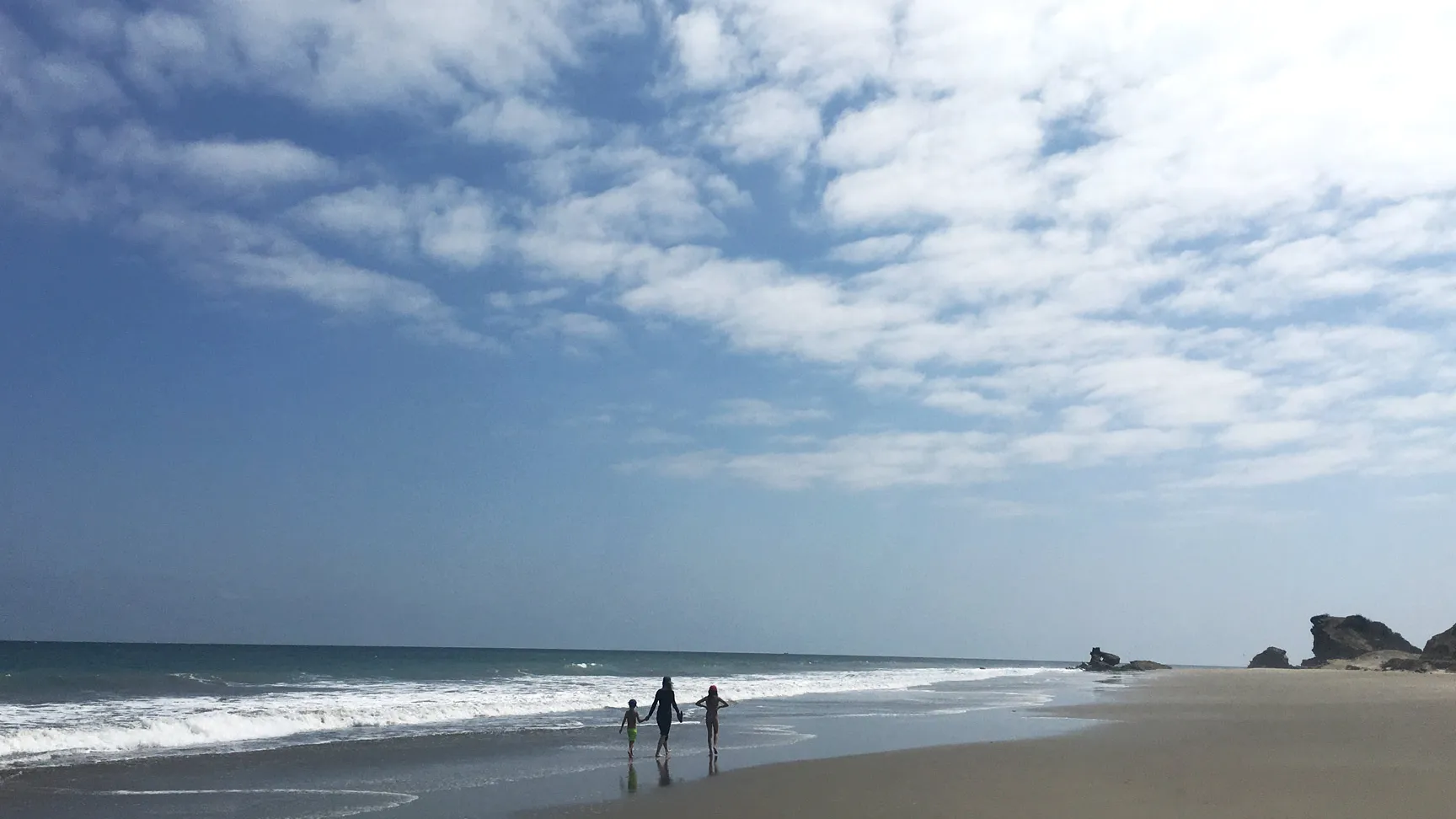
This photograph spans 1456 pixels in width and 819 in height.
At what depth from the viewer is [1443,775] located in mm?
12211

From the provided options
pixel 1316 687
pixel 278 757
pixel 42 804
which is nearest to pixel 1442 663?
pixel 1316 687

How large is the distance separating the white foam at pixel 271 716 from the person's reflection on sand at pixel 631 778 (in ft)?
26.0

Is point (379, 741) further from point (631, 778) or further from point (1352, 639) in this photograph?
point (1352, 639)

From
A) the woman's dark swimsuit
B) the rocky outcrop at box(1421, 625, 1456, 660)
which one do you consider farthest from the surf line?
the rocky outcrop at box(1421, 625, 1456, 660)

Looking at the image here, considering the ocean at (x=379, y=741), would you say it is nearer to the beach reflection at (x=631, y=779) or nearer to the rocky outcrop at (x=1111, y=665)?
the beach reflection at (x=631, y=779)

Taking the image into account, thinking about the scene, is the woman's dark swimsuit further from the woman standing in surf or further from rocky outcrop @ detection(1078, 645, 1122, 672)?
rocky outcrop @ detection(1078, 645, 1122, 672)

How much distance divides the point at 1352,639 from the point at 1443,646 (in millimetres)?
19276

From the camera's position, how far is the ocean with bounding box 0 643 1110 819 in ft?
40.2

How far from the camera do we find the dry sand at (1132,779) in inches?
416

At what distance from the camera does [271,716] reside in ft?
74.0

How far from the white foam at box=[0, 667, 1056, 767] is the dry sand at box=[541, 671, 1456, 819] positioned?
385 inches

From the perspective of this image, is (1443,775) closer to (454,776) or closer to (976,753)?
(976,753)

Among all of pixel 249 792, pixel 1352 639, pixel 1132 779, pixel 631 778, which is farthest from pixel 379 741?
pixel 1352 639

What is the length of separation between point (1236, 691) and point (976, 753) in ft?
90.6
